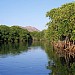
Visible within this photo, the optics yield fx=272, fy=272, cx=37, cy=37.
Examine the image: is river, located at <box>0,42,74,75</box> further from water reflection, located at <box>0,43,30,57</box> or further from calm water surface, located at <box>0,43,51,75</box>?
water reflection, located at <box>0,43,30,57</box>

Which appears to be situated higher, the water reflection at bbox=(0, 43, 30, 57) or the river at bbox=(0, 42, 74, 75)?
the water reflection at bbox=(0, 43, 30, 57)

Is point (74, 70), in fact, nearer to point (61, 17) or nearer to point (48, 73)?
point (48, 73)

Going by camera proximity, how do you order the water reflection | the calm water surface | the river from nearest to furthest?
the river → the calm water surface → the water reflection

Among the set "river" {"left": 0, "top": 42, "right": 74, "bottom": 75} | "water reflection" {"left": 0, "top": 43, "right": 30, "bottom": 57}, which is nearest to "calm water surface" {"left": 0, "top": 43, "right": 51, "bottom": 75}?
"river" {"left": 0, "top": 42, "right": 74, "bottom": 75}

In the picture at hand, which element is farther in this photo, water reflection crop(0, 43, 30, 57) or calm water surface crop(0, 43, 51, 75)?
water reflection crop(0, 43, 30, 57)

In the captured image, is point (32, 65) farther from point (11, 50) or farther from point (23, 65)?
point (11, 50)

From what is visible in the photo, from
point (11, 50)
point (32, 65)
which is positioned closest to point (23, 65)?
point (32, 65)

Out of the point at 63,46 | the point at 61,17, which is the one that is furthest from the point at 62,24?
the point at 63,46

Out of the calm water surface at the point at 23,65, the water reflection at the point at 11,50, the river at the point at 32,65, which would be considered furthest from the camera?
the water reflection at the point at 11,50

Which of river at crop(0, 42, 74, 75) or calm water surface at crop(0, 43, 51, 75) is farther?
calm water surface at crop(0, 43, 51, 75)

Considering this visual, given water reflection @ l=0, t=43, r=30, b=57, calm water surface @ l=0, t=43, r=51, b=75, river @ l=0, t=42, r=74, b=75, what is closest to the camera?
river @ l=0, t=42, r=74, b=75

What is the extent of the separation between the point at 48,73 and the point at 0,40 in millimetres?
141488

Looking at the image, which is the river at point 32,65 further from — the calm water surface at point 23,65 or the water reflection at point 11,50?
the water reflection at point 11,50

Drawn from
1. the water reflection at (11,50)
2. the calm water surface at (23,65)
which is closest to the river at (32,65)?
the calm water surface at (23,65)
